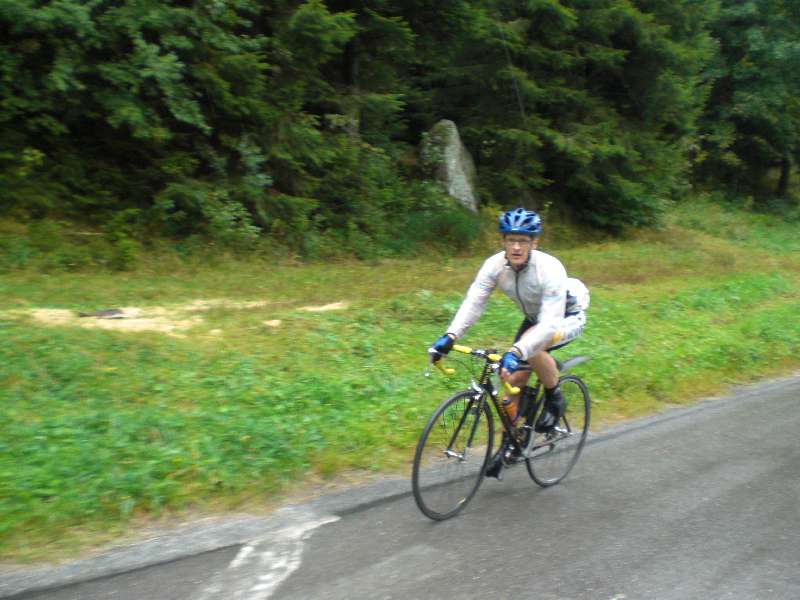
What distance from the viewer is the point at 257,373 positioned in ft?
26.2

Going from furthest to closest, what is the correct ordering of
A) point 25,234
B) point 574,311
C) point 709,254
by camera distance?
point 709,254 → point 25,234 → point 574,311

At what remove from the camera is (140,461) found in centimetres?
564

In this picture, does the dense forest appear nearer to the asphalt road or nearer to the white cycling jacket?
the white cycling jacket

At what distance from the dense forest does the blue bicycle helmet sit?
939 cm

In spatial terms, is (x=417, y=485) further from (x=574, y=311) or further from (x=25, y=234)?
(x=25, y=234)

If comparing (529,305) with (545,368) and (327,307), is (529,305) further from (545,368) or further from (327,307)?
(327,307)

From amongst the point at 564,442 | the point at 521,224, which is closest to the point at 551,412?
the point at 564,442

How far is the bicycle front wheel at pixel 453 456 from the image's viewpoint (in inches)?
207

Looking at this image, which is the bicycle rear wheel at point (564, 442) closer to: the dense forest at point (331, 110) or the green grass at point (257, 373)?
the green grass at point (257, 373)

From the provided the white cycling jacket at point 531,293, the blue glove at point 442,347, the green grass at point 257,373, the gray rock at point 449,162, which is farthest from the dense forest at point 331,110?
the blue glove at point 442,347

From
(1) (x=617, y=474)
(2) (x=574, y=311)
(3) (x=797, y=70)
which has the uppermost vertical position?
(3) (x=797, y=70)

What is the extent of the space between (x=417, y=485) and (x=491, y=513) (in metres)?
0.69

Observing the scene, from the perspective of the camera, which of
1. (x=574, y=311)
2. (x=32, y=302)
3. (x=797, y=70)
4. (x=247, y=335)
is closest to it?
(x=574, y=311)

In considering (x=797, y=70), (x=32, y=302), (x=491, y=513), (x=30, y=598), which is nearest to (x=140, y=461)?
(x=30, y=598)
